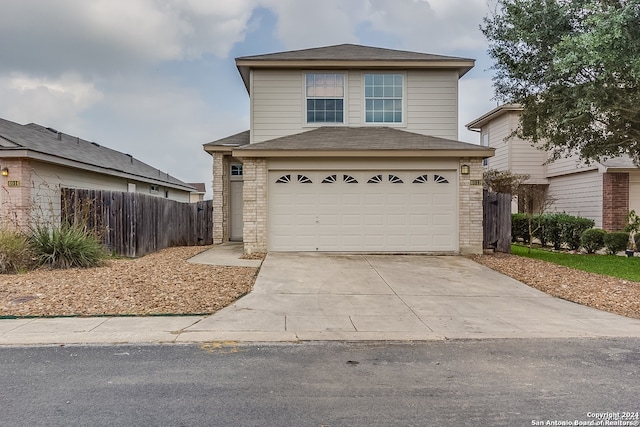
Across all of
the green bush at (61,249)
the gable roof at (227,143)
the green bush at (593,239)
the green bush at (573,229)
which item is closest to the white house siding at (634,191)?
the green bush at (573,229)

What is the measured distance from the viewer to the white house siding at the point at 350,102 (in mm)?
13758

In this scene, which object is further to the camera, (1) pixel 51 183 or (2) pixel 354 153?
(1) pixel 51 183

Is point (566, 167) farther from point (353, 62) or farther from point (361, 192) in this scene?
point (361, 192)

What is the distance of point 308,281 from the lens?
9031 mm

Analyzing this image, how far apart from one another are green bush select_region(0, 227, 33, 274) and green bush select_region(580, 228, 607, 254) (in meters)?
16.8

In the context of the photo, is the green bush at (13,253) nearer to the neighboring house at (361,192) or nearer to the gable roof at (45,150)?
the gable roof at (45,150)

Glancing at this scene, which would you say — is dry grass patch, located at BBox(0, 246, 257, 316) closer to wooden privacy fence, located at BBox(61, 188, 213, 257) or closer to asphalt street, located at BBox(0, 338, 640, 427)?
asphalt street, located at BBox(0, 338, 640, 427)

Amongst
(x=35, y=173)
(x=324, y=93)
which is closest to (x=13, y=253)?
(x=35, y=173)

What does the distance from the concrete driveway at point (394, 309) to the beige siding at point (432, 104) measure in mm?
5279

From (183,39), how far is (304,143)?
737 cm

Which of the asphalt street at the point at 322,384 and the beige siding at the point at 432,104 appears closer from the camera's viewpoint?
the asphalt street at the point at 322,384

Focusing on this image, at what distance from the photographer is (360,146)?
12172mm

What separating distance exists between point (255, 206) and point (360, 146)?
11.6ft

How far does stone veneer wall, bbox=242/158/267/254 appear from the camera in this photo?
12164mm
